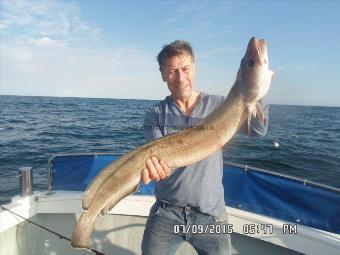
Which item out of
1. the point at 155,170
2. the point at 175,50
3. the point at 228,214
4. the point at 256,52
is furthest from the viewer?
the point at 228,214

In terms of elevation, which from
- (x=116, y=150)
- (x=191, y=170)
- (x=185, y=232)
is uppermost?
(x=191, y=170)

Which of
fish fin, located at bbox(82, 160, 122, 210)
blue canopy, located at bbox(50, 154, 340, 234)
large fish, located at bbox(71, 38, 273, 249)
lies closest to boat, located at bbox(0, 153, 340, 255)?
blue canopy, located at bbox(50, 154, 340, 234)

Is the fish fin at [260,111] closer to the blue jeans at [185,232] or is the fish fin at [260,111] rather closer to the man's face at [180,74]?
the man's face at [180,74]

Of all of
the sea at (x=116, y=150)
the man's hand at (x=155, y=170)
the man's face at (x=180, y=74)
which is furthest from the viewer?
the sea at (x=116, y=150)

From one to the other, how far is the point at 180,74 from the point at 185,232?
1.73 m

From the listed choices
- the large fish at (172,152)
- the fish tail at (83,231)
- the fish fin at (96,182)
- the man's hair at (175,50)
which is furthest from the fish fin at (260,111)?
the fish tail at (83,231)

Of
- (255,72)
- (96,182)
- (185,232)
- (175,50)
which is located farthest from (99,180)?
(255,72)

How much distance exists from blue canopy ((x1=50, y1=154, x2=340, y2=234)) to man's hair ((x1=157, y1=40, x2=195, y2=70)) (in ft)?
7.41

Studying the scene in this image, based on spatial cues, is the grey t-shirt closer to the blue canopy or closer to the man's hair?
the man's hair

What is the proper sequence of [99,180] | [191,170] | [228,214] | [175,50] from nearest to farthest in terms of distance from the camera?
[99,180]
[191,170]
[175,50]
[228,214]

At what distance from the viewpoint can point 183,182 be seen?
3.57 meters

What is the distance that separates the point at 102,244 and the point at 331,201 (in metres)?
3.84

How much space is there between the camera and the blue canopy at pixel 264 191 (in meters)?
4.63

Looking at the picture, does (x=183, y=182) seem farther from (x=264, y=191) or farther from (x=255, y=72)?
(x=264, y=191)
